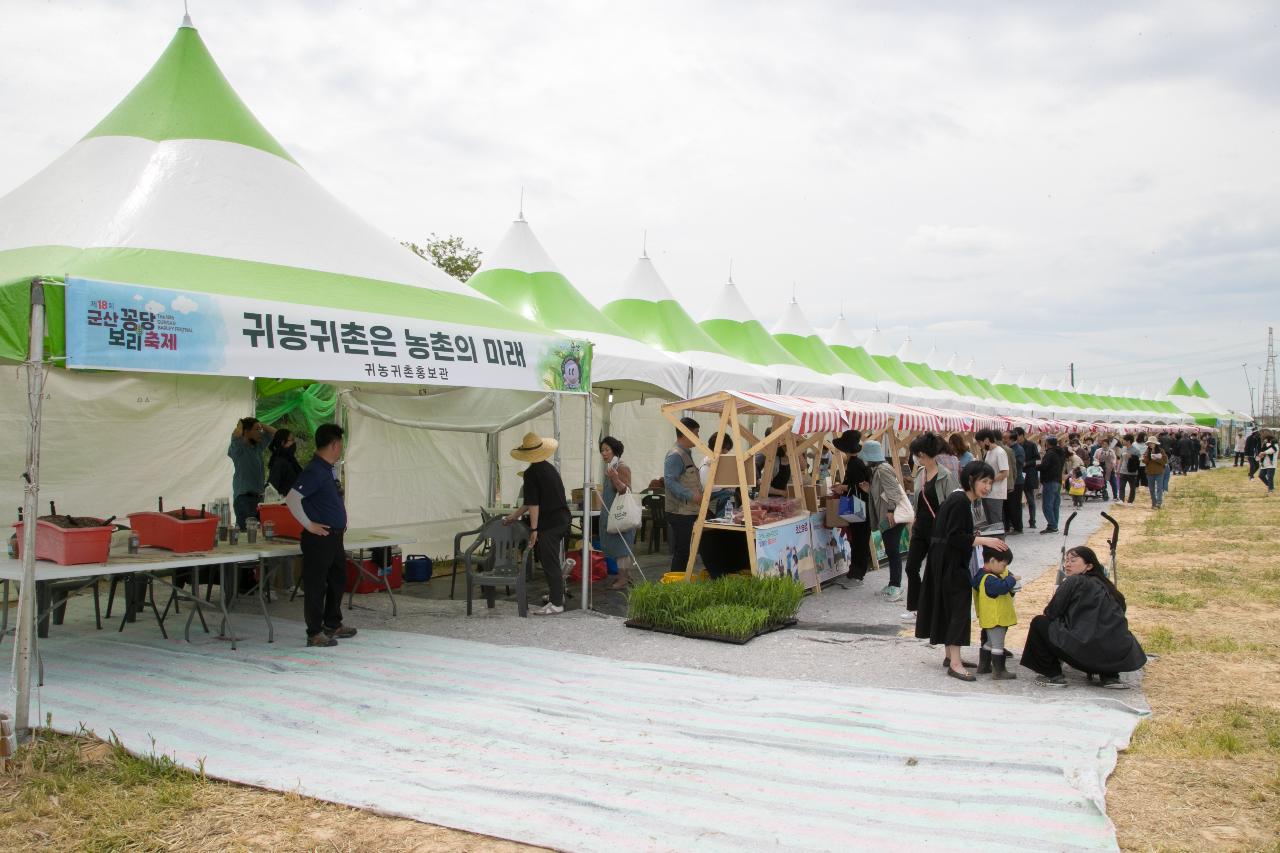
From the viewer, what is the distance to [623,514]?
852cm

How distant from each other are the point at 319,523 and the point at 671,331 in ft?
A: 24.4

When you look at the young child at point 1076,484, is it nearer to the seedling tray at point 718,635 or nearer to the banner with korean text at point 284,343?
the seedling tray at point 718,635

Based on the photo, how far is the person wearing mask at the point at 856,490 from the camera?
29.2 ft

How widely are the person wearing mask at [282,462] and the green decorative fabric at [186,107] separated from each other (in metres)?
2.80

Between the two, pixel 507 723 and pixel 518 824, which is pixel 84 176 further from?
pixel 518 824

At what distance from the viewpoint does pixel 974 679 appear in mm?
5508

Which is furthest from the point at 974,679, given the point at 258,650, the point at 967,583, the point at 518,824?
the point at 258,650

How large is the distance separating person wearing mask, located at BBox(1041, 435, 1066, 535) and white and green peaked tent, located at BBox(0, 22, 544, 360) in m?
10.1

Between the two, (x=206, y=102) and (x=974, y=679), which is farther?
(x=206, y=102)

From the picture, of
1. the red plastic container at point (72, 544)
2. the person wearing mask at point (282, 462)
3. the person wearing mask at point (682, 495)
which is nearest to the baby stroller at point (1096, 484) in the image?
the person wearing mask at point (682, 495)

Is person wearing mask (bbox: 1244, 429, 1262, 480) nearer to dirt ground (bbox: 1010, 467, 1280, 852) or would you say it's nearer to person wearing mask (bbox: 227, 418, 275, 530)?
dirt ground (bbox: 1010, 467, 1280, 852)

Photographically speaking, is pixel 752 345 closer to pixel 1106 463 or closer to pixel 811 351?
pixel 811 351

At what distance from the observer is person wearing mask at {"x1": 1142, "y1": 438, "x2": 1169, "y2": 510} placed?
17.8 metres

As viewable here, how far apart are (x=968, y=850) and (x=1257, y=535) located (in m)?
13.1
